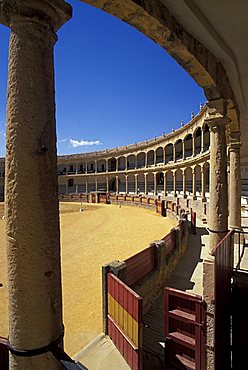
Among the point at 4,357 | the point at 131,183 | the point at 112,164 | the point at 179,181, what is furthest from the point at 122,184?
the point at 4,357

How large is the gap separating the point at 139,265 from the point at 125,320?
2.03 metres

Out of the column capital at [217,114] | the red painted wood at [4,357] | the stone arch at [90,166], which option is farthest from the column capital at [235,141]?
the stone arch at [90,166]

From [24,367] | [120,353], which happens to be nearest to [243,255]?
[120,353]

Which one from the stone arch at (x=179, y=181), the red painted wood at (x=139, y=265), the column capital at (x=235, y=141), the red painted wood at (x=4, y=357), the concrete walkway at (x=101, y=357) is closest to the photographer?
the red painted wood at (x=4, y=357)

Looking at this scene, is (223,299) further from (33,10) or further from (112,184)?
(112,184)

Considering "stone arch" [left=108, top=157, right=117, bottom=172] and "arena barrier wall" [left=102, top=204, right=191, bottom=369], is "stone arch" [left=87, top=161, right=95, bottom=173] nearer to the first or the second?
"stone arch" [left=108, top=157, right=117, bottom=172]

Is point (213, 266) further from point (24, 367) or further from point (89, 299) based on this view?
point (89, 299)

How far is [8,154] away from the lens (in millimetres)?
1687

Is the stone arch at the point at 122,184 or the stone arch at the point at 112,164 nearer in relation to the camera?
the stone arch at the point at 122,184

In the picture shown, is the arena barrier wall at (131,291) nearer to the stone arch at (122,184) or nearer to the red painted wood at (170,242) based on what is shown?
the red painted wood at (170,242)

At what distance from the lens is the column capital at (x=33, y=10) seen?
1622mm

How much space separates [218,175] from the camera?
4227 millimetres

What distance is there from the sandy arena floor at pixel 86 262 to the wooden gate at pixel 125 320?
69 cm

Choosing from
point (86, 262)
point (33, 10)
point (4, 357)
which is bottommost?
point (86, 262)
